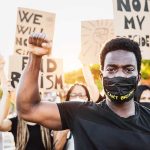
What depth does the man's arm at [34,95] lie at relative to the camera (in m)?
3.02

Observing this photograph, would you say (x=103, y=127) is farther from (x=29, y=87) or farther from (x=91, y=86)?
(x=91, y=86)

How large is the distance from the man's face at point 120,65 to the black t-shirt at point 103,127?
20cm

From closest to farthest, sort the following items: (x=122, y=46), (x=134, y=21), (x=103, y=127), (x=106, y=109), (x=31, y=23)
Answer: (x=103, y=127) < (x=106, y=109) < (x=122, y=46) < (x=134, y=21) < (x=31, y=23)

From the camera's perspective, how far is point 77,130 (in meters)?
2.99

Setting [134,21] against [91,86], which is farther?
[134,21]

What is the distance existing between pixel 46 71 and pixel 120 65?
15.7 ft

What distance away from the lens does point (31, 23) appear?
841 cm

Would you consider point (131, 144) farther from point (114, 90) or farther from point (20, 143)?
point (20, 143)

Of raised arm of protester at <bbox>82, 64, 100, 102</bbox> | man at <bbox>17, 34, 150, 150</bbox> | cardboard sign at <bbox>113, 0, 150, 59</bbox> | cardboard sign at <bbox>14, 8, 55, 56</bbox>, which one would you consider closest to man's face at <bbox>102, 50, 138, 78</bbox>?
man at <bbox>17, 34, 150, 150</bbox>

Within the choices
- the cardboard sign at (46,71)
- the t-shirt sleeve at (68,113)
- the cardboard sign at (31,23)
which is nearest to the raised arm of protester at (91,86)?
the cardboard sign at (46,71)

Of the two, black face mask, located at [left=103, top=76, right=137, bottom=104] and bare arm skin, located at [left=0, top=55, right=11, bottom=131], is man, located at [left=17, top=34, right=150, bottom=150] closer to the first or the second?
black face mask, located at [left=103, top=76, right=137, bottom=104]

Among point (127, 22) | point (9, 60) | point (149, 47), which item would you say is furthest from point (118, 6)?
point (9, 60)

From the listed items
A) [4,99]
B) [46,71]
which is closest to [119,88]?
[4,99]

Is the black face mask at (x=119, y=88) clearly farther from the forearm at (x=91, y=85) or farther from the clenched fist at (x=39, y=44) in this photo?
the forearm at (x=91, y=85)
